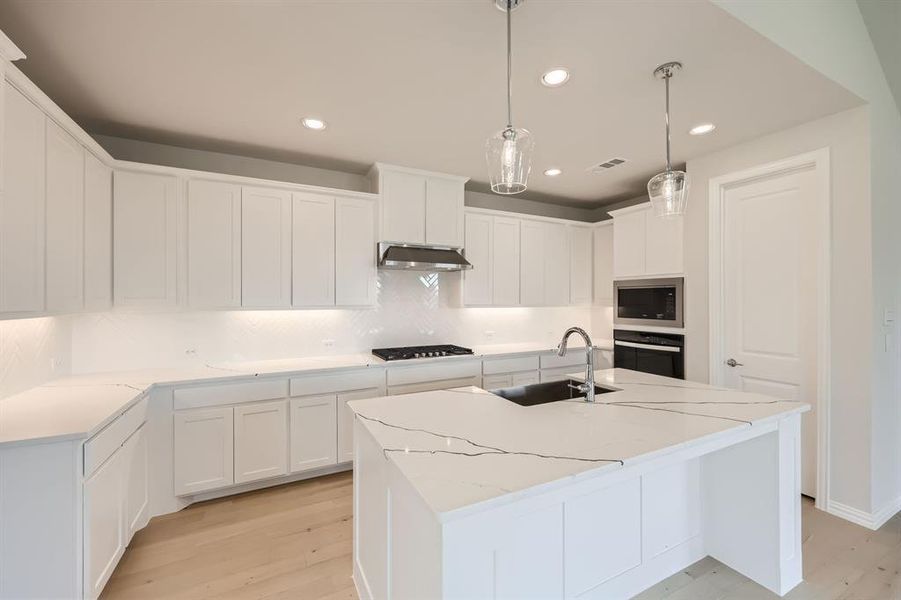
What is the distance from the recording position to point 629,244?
382 centimetres

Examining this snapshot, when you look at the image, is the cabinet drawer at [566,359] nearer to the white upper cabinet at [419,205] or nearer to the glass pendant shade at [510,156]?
the white upper cabinet at [419,205]

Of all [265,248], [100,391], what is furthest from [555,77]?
[100,391]

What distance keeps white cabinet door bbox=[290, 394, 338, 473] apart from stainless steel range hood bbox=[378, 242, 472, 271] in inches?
46.8

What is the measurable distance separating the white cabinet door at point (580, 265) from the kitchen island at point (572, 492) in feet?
7.52

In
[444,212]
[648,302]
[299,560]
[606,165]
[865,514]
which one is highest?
[606,165]

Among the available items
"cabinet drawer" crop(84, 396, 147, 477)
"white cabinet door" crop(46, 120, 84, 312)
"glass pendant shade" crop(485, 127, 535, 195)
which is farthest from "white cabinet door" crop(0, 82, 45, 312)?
"glass pendant shade" crop(485, 127, 535, 195)

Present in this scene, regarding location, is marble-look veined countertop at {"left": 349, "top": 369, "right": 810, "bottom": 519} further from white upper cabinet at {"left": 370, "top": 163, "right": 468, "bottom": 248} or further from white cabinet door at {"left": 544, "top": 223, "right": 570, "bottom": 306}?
white cabinet door at {"left": 544, "top": 223, "right": 570, "bottom": 306}

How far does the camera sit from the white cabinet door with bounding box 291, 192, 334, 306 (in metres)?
3.01

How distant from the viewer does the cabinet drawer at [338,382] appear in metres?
2.78

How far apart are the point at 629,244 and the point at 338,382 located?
122 inches

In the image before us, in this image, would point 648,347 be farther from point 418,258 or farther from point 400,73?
point 400,73

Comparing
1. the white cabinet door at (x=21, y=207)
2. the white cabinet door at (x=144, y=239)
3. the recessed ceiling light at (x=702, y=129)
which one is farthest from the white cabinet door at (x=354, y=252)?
the recessed ceiling light at (x=702, y=129)

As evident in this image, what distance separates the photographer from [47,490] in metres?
1.50

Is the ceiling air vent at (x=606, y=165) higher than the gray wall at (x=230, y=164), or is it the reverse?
the ceiling air vent at (x=606, y=165)
